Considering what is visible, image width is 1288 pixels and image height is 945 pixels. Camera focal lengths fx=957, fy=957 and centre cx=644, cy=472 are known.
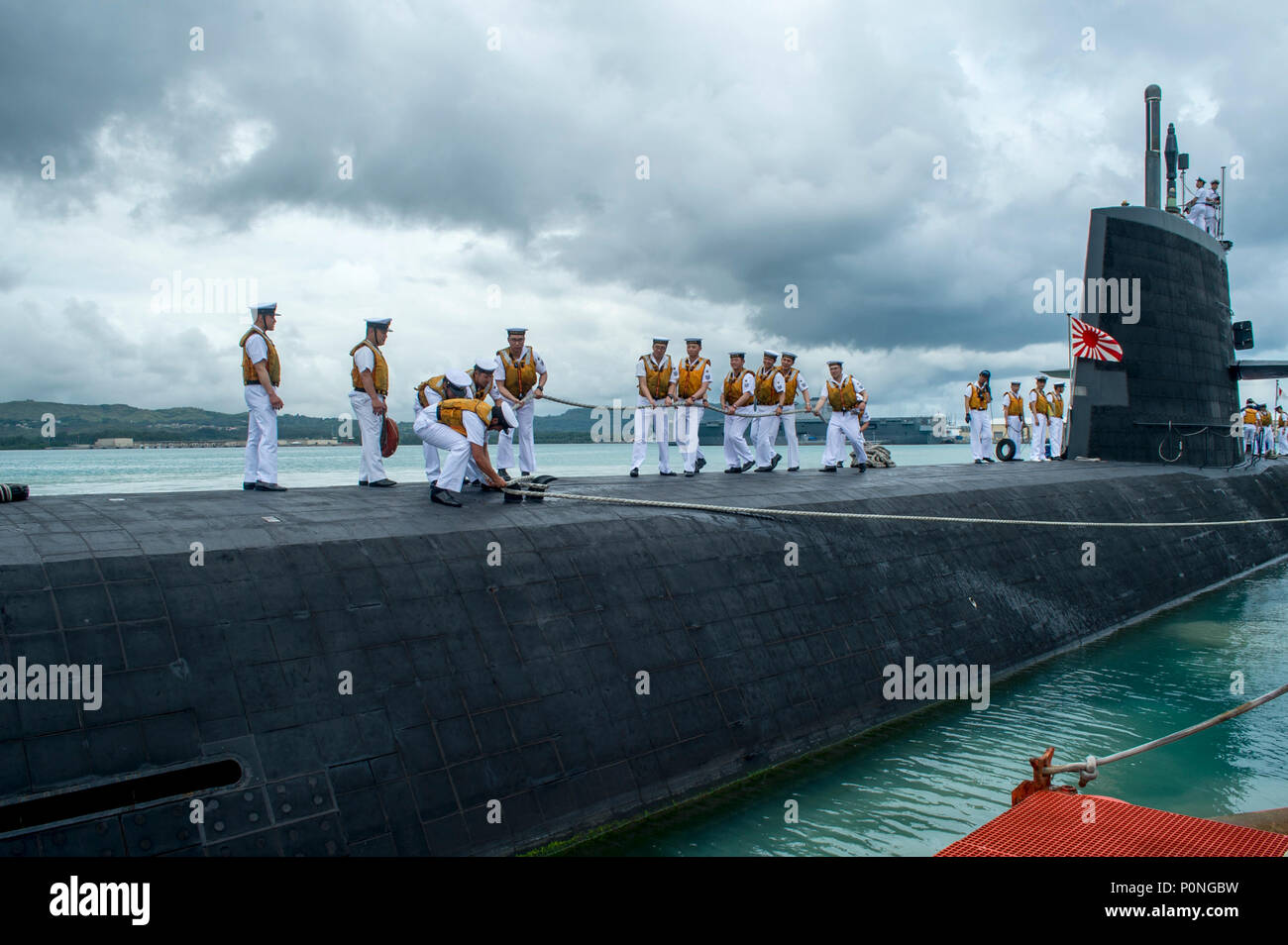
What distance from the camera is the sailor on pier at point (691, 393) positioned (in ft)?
45.7

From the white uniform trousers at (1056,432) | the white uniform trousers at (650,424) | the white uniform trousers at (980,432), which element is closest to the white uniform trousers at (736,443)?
the white uniform trousers at (650,424)

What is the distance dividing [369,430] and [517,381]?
1977 mm

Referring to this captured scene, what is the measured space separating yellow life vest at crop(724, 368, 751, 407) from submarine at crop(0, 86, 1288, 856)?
13.2 ft

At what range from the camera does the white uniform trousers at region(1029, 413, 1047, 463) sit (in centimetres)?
2364

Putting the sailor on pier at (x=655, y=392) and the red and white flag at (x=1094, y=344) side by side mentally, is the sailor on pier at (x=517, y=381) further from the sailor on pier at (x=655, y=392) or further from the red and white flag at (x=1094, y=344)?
the red and white flag at (x=1094, y=344)

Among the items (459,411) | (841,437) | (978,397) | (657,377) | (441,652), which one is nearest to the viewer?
(441,652)

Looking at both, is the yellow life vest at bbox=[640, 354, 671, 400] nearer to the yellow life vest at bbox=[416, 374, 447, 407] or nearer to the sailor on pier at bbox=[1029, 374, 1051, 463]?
the yellow life vest at bbox=[416, 374, 447, 407]

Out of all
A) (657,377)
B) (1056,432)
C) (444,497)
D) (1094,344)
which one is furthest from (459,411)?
(1056,432)

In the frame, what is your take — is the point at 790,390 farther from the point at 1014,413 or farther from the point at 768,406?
the point at 1014,413

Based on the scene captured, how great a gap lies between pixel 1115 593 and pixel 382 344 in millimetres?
10246

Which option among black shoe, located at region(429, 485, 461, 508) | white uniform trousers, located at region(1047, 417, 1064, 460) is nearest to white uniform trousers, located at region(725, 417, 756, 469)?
black shoe, located at region(429, 485, 461, 508)

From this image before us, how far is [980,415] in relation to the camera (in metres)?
21.0
